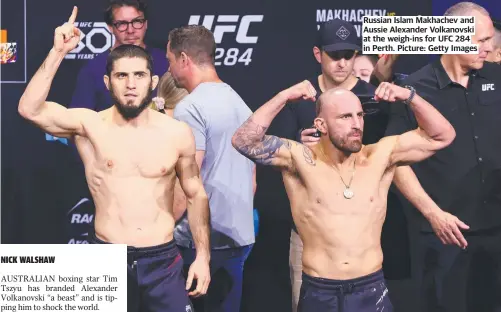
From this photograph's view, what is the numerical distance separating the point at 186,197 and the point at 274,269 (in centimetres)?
142

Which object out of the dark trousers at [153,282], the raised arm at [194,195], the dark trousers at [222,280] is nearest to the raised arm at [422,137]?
the raised arm at [194,195]

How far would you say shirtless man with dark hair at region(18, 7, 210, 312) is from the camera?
480 cm

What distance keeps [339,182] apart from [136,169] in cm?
96

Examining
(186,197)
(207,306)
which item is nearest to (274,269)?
(207,306)

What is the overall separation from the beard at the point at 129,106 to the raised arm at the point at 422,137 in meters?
1.18

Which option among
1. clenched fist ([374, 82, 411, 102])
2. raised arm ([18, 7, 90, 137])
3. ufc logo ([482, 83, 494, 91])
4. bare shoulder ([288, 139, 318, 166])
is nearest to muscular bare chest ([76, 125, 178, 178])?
raised arm ([18, 7, 90, 137])

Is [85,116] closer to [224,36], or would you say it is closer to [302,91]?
[302,91]

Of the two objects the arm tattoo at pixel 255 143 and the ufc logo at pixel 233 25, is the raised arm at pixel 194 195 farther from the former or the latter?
the ufc logo at pixel 233 25

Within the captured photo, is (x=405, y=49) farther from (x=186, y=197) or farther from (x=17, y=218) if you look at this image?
(x=17, y=218)

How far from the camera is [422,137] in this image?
16.1ft

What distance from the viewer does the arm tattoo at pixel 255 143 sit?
4738mm

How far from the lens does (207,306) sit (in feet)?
17.8

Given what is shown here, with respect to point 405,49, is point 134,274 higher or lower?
lower

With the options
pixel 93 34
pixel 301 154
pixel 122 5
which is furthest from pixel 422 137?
pixel 93 34
